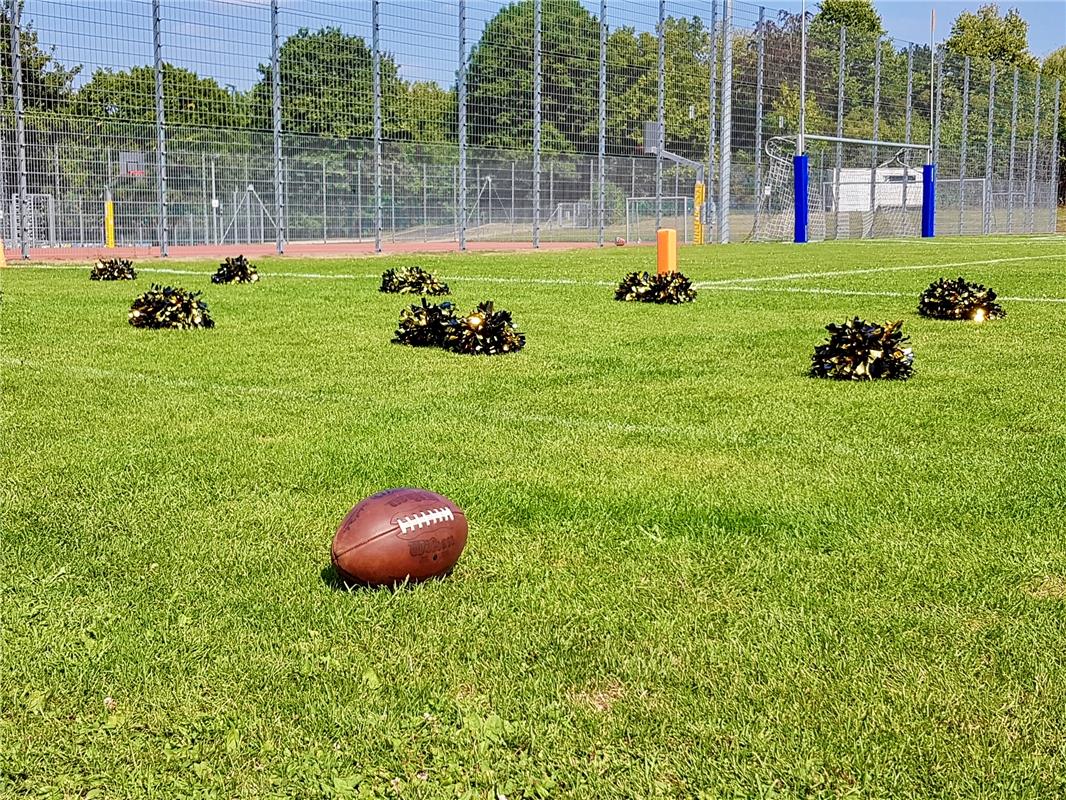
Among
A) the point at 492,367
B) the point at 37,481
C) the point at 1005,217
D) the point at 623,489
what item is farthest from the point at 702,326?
the point at 1005,217

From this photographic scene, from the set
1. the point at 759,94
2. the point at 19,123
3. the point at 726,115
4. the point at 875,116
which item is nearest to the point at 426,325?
the point at 19,123

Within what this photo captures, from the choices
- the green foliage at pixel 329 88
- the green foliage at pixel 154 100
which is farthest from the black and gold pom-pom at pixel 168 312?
the green foliage at pixel 329 88

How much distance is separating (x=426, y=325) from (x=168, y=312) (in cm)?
276

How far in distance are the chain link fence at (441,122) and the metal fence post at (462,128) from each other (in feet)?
0.19

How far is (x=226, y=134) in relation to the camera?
25.3 m

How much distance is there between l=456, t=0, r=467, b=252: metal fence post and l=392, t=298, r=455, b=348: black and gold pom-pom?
1971 cm

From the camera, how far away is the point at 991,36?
8025 centimetres

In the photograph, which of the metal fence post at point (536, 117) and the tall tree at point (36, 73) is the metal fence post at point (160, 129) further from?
the metal fence post at point (536, 117)

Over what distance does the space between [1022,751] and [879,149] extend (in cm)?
4310

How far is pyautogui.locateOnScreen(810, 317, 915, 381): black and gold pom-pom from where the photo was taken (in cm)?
764

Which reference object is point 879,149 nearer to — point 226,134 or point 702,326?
point 226,134

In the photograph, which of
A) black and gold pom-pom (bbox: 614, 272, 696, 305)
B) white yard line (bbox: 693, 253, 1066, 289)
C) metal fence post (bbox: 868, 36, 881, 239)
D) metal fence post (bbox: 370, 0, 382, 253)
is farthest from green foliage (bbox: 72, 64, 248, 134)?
metal fence post (bbox: 868, 36, 881, 239)

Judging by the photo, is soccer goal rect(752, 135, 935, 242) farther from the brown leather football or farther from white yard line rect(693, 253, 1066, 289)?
the brown leather football

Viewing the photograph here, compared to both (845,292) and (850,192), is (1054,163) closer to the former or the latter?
(850,192)
